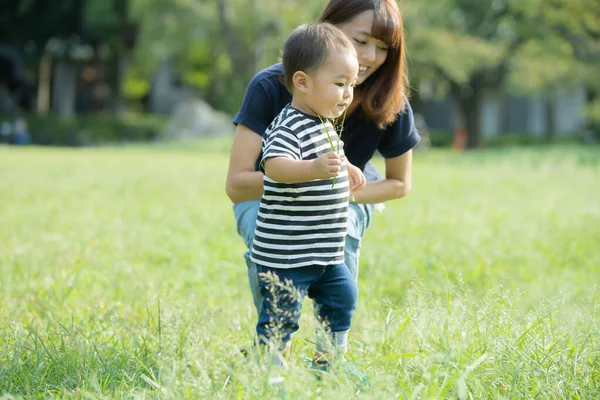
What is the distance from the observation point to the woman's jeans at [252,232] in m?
3.26

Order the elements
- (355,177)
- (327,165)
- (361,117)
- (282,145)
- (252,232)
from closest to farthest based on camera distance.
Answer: (327,165), (282,145), (355,177), (252,232), (361,117)

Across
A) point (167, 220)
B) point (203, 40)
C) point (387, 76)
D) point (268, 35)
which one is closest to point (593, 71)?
point (268, 35)

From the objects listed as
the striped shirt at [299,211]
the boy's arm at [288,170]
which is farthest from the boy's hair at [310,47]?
the boy's arm at [288,170]

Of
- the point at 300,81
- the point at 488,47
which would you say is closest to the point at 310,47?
the point at 300,81

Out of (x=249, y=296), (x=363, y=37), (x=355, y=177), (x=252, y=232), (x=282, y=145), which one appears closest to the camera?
(x=282, y=145)

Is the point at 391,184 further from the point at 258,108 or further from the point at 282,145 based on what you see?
the point at 282,145

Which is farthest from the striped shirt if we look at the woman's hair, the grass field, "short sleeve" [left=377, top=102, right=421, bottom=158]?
"short sleeve" [left=377, top=102, right=421, bottom=158]

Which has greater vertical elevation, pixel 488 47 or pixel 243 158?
pixel 488 47

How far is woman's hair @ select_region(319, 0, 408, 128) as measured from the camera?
3.14m

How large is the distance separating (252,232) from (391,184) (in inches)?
27.9

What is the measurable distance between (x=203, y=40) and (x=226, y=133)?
5113 mm

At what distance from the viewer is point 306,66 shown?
2.62 m

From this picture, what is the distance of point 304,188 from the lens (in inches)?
103

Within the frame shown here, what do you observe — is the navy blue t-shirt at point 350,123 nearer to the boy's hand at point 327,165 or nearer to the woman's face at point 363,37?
the woman's face at point 363,37
